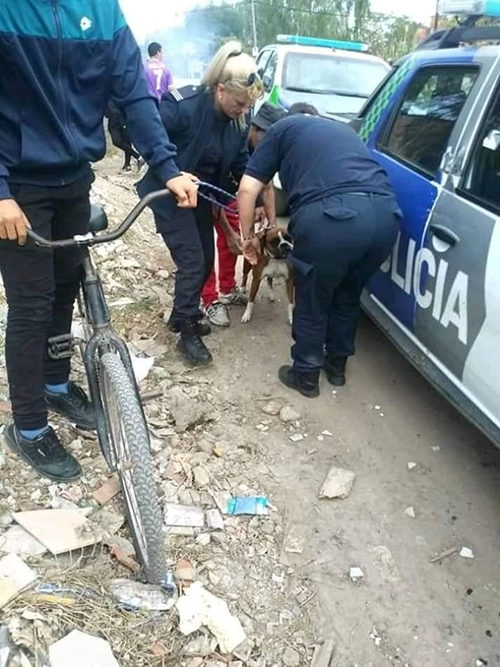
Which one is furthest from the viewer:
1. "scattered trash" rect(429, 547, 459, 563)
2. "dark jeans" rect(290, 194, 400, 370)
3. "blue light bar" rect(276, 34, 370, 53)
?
"blue light bar" rect(276, 34, 370, 53)

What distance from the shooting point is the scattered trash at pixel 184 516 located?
8.56 feet

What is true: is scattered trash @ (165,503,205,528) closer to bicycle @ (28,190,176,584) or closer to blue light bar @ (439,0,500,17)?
bicycle @ (28,190,176,584)

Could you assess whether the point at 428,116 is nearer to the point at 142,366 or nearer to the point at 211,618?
the point at 142,366

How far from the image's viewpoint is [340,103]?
8.05 m

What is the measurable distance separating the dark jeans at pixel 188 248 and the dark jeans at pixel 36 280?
0.95 metres

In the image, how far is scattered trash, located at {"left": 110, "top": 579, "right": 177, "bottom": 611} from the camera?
2170 mm

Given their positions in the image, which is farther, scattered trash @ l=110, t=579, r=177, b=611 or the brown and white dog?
the brown and white dog

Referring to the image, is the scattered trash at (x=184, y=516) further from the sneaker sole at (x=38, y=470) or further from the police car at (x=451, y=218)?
the police car at (x=451, y=218)

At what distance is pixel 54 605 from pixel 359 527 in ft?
4.18

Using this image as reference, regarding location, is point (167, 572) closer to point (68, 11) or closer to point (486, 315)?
point (486, 315)

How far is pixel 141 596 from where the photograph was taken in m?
2.19

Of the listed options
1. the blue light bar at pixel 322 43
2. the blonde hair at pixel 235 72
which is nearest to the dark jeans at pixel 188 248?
the blonde hair at pixel 235 72

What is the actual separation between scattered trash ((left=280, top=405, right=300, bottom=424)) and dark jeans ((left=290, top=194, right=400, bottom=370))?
0.87 ft

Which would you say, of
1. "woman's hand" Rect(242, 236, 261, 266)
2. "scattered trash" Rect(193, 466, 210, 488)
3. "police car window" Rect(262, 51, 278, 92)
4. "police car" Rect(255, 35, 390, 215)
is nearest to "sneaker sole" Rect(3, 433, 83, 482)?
"scattered trash" Rect(193, 466, 210, 488)
